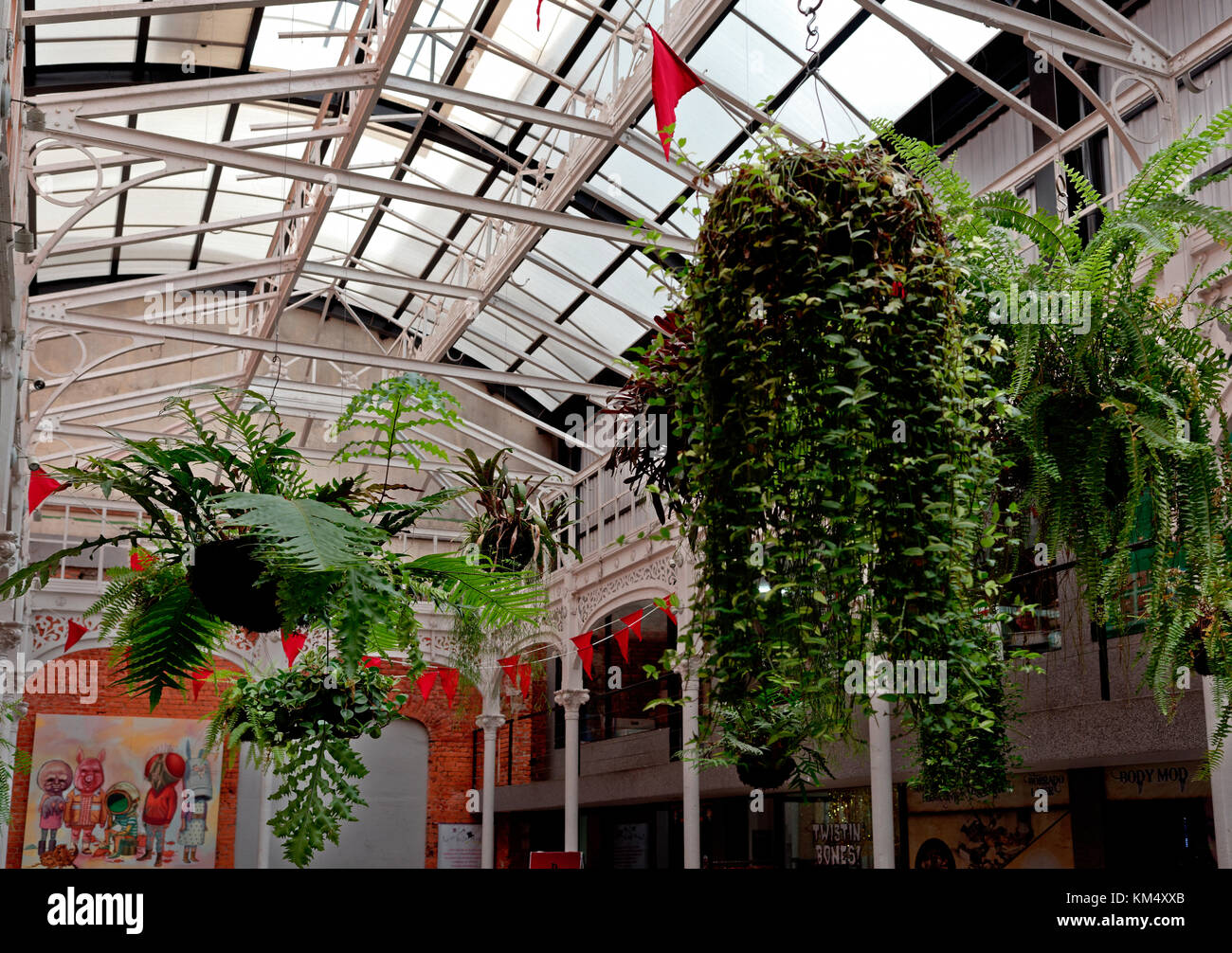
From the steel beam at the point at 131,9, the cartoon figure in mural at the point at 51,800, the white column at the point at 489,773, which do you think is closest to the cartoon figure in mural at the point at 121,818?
the cartoon figure in mural at the point at 51,800

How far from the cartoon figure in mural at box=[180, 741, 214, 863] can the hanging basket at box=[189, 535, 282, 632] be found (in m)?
12.8

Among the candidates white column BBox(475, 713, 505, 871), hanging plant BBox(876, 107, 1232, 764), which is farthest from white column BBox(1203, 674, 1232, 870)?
white column BBox(475, 713, 505, 871)

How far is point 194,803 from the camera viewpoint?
1464 cm

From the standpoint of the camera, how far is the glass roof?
8484 millimetres

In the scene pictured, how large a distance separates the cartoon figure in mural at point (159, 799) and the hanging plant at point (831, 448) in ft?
45.4

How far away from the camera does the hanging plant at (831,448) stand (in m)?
2.19

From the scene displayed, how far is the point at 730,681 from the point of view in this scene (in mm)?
2199

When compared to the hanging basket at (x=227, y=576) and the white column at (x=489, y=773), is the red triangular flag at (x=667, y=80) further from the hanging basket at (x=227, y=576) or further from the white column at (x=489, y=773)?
the white column at (x=489, y=773)

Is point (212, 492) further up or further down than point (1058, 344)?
further down

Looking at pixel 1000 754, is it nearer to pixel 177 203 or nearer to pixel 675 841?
pixel 675 841

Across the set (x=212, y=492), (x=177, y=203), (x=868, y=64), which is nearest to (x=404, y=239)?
(x=177, y=203)
